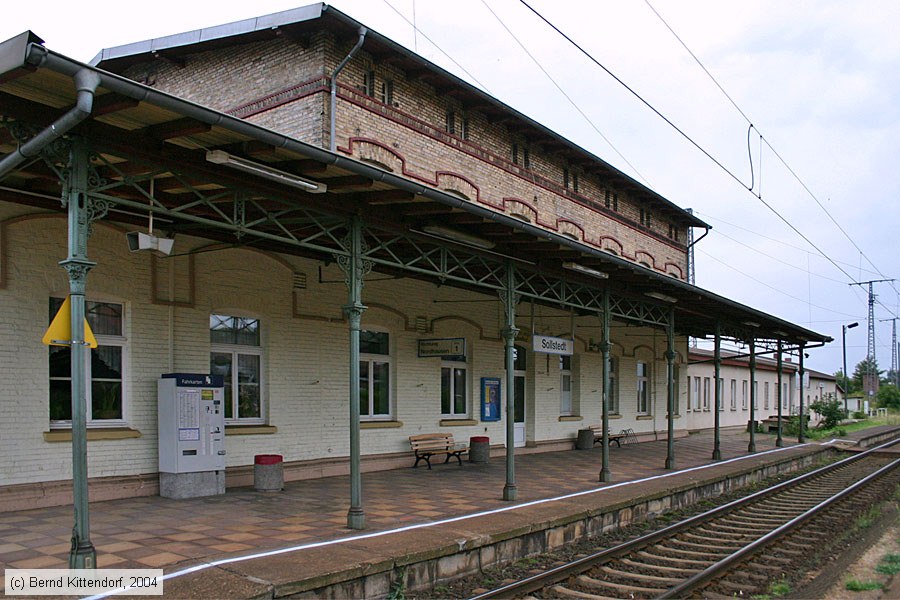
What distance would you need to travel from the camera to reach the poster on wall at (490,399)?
16094 mm

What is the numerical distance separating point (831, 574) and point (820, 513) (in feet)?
13.6

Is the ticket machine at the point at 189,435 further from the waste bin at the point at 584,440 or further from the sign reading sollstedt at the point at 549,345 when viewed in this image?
the waste bin at the point at 584,440

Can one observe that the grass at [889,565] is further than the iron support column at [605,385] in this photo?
No

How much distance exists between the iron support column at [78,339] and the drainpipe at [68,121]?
30cm

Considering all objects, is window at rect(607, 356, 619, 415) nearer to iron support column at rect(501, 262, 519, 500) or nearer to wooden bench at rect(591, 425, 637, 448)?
wooden bench at rect(591, 425, 637, 448)

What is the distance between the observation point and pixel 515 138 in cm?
1928

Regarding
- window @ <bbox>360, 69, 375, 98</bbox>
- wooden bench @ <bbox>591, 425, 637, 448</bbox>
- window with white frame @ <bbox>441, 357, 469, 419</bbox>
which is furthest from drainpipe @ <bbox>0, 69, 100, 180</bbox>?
wooden bench @ <bbox>591, 425, 637, 448</bbox>

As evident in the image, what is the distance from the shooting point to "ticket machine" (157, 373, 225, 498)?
9586 millimetres

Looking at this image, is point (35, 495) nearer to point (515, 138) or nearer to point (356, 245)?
point (356, 245)

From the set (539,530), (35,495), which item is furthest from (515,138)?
(35,495)

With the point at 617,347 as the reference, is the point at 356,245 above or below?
above

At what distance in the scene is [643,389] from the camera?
77.8 ft

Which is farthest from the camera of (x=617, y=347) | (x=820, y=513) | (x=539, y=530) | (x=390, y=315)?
(x=617, y=347)

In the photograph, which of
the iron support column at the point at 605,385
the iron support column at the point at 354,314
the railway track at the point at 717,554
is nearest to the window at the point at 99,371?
the iron support column at the point at 354,314
